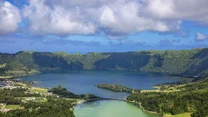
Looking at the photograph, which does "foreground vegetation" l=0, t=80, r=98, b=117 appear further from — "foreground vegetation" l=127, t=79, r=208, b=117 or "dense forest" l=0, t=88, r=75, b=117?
"foreground vegetation" l=127, t=79, r=208, b=117

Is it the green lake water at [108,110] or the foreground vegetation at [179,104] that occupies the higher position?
the foreground vegetation at [179,104]

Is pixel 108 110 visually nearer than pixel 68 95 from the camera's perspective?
Yes

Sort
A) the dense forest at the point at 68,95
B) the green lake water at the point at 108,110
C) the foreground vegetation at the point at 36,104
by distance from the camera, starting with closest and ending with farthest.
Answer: the foreground vegetation at the point at 36,104
the green lake water at the point at 108,110
the dense forest at the point at 68,95

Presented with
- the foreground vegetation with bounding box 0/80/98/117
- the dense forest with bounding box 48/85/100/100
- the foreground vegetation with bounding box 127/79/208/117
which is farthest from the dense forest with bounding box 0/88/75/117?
the foreground vegetation with bounding box 127/79/208/117

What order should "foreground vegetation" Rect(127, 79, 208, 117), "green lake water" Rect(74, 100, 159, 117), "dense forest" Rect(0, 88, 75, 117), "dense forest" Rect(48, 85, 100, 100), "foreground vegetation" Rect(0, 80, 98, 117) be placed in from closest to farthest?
"dense forest" Rect(0, 88, 75, 117)
"foreground vegetation" Rect(0, 80, 98, 117)
"foreground vegetation" Rect(127, 79, 208, 117)
"green lake water" Rect(74, 100, 159, 117)
"dense forest" Rect(48, 85, 100, 100)

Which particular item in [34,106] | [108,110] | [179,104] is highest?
[179,104]

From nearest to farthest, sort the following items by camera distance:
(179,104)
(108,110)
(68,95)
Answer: (179,104), (108,110), (68,95)

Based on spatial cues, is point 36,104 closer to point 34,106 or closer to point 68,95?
point 34,106

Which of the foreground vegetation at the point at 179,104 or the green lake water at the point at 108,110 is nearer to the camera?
the foreground vegetation at the point at 179,104

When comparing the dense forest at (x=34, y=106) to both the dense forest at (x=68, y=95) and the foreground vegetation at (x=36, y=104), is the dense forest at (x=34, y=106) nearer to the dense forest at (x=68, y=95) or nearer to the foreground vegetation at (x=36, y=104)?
→ the foreground vegetation at (x=36, y=104)

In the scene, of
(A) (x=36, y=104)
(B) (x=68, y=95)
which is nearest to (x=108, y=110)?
(A) (x=36, y=104)

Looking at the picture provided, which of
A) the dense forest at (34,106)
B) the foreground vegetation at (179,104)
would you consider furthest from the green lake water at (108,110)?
the dense forest at (34,106)
